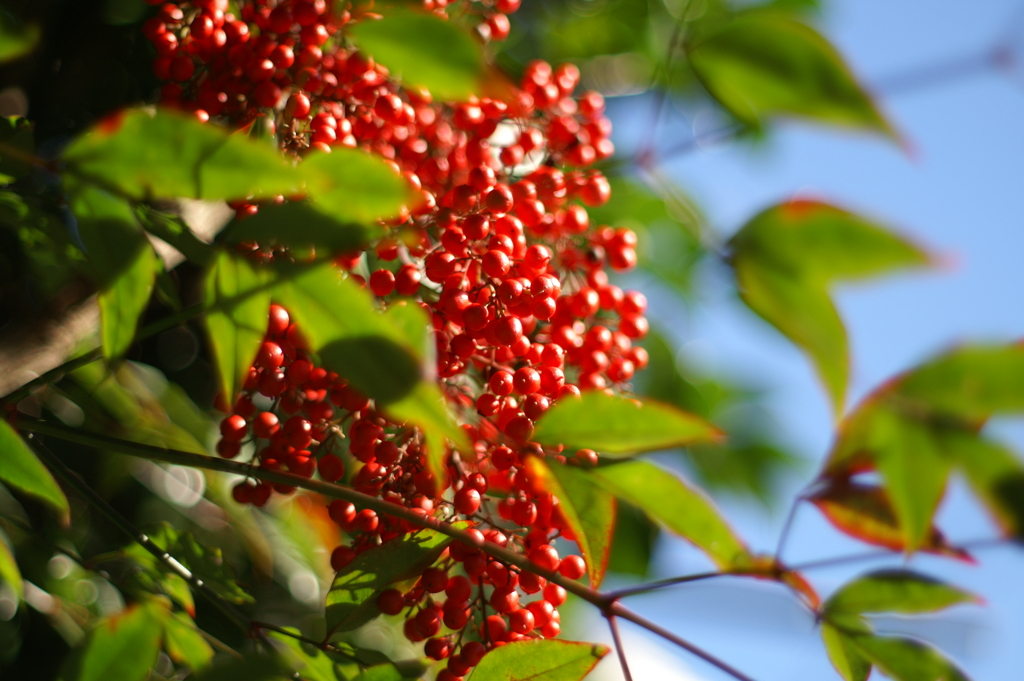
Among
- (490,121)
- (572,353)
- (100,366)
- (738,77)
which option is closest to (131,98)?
(100,366)

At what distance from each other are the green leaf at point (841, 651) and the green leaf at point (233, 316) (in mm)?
312

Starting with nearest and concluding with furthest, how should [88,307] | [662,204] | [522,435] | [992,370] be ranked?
[992,370] < [522,435] < [88,307] < [662,204]

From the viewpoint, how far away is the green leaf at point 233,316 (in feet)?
1.10

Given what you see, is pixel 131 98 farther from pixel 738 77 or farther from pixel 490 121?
pixel 738 77

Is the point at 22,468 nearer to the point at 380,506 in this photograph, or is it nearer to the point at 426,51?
the point at 380,506

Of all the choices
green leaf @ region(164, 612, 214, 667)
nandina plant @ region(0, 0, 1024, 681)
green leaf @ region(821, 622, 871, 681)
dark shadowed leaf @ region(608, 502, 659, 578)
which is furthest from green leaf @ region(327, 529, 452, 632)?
dark shadowed leaf @ region(608, 502, 659, 578)

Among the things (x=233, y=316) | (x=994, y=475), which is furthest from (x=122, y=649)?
(x=994, y=475)

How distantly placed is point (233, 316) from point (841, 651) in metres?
0.34

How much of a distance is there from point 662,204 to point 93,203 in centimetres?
81

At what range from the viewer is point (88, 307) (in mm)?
516

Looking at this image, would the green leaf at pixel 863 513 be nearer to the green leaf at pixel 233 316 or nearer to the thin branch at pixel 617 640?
the thin branch at pixel 617 640

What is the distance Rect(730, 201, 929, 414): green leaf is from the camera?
0.27 m

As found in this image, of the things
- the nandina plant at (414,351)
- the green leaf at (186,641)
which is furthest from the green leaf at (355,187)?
the green leaf at (186,641)

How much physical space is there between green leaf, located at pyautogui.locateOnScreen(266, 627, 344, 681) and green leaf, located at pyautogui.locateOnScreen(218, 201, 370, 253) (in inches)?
10.8
